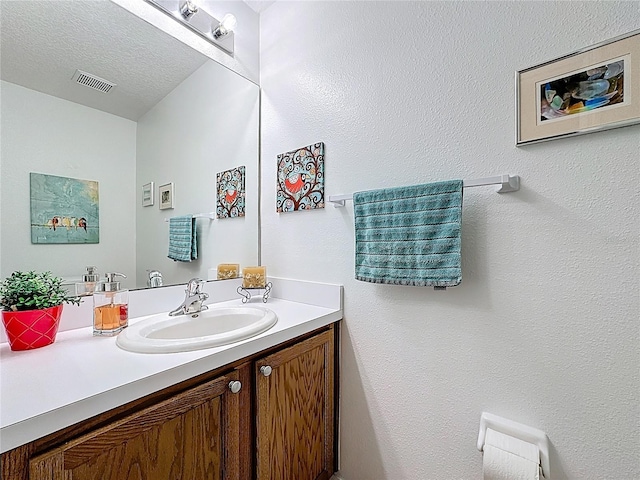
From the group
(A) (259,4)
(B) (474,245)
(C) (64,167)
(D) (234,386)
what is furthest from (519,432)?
(A) (259,4)

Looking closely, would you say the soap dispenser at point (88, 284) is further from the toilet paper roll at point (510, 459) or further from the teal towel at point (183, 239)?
the toilet paper roll at point (510, 459)

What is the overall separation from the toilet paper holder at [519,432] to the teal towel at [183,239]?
1.28m

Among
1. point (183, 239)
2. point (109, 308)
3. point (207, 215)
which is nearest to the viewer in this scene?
point (109, 308)

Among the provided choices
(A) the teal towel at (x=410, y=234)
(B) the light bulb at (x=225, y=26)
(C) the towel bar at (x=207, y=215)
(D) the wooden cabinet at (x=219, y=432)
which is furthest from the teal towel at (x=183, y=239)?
(B) the light bulb at (x=225, y=26)

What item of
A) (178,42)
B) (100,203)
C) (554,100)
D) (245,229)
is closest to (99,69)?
(178,42)

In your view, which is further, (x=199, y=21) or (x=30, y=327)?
(x=199, y=21)

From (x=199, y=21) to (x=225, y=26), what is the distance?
0.11 meters

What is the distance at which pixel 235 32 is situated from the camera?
4.99 feet

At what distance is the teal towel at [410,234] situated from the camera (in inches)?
36.6

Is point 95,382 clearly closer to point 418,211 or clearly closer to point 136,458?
point 136,458

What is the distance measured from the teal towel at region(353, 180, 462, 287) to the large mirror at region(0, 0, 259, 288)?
0.75m

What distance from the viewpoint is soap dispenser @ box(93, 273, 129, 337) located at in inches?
37.3

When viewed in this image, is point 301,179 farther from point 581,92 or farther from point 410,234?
point 581,92

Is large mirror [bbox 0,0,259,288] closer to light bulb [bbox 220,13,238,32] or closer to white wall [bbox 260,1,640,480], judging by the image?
light bulb [bbox 220,13,238,32]
